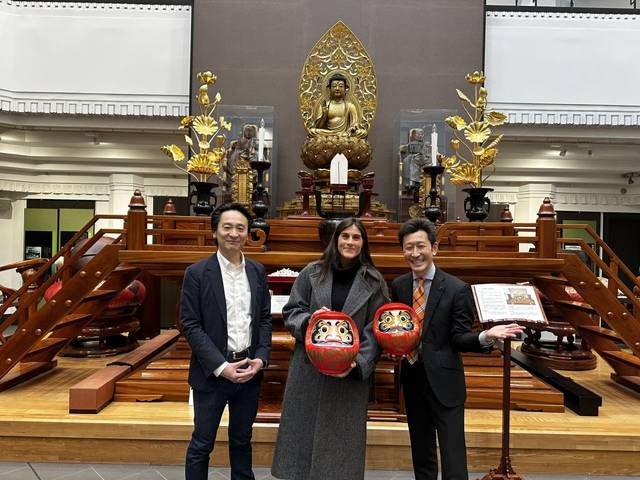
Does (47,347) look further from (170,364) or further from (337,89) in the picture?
(337,89)

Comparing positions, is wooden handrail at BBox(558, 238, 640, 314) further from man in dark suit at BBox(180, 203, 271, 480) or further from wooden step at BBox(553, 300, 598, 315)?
man in dark suit at BBox(180, 203, 271, 480)

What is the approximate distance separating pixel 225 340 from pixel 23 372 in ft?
8.78

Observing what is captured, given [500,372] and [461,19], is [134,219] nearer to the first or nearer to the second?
[500,372]

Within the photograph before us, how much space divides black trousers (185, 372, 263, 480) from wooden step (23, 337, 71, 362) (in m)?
2.38

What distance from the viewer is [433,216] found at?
385 centimetres

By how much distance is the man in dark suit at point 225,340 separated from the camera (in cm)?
198

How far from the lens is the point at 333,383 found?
1.90 m

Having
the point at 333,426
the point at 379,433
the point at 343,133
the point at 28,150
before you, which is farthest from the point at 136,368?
the point at 28,150

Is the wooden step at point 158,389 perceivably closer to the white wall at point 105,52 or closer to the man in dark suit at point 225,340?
the man in dark suit at point 225,340

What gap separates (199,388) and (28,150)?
269 inches

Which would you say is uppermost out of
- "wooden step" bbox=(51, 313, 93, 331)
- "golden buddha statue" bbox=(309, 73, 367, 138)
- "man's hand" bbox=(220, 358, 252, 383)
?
"golden buddha statue" bbox=(309, 73, 367, 138)

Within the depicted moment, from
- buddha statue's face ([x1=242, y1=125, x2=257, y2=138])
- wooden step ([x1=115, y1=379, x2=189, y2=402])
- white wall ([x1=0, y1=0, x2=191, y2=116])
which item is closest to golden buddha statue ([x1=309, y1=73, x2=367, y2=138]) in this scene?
buddha statue's face ([x1=242, y1=125, x2=257, y2=138])

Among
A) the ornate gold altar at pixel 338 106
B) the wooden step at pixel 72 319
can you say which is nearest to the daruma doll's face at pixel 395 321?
the wooden step at pixel 72 319

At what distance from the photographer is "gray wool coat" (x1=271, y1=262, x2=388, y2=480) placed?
1884 mm
